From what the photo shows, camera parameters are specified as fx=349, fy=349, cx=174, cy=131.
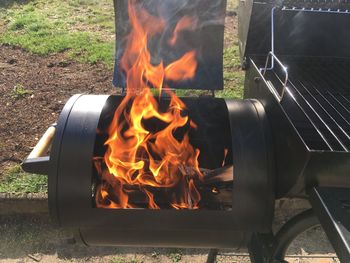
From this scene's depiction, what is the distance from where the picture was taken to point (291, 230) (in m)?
1.52

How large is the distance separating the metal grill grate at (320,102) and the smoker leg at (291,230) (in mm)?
291

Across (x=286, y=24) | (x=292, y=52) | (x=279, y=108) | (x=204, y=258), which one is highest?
(x=286, y=24)

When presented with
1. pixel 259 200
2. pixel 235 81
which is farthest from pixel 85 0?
pixel 259 200

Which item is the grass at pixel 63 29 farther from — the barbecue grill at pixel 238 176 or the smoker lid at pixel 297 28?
the barbecue grill at pixel 238 176

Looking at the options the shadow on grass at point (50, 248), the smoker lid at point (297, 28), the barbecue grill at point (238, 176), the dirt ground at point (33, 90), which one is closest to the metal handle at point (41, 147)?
the barbecue grill at point (238, 176)

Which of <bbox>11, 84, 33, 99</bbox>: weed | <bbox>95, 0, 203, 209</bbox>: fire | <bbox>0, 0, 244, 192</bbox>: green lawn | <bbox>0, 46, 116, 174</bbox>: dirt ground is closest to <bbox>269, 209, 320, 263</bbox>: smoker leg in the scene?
<bbox>95, 0, 203, 209</bbox>: fire

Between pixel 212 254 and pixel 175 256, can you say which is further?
pixel 175 256

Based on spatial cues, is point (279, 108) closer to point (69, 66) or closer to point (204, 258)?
point (204, 258)

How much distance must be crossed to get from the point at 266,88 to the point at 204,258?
1.43 metres

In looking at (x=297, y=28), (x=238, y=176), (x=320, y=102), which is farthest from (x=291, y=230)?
(x=297, y=28)

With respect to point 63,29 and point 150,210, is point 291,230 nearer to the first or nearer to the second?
point 150,210

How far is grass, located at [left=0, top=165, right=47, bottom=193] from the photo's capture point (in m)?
2.88

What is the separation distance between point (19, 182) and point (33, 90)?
155 centimetres

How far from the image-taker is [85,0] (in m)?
7.18
